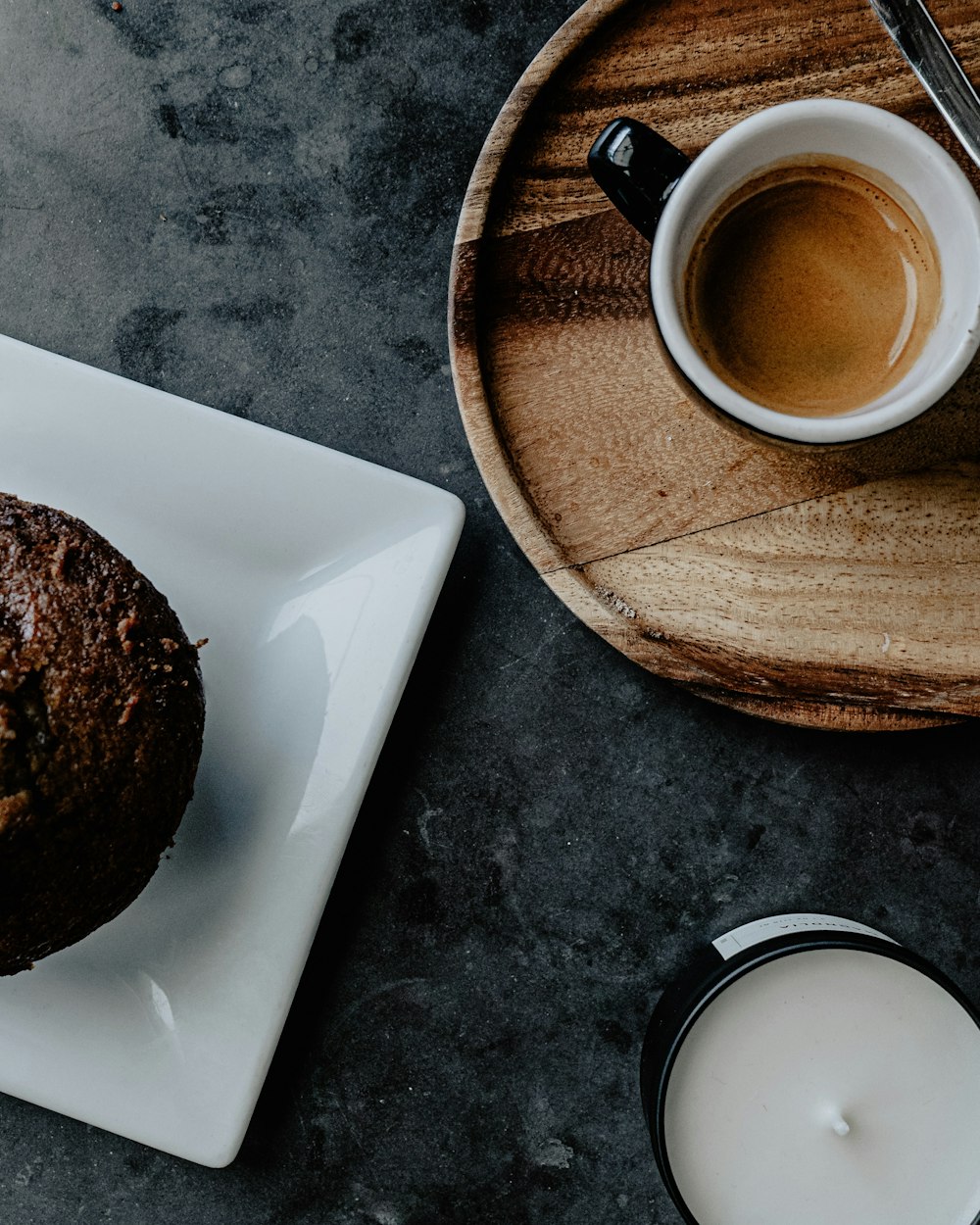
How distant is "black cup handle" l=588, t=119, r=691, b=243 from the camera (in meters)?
0.75

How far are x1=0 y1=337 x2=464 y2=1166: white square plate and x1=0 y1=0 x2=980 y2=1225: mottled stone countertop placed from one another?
0.10 m

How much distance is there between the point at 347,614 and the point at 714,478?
1.24 ft

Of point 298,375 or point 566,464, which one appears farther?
point 298,375

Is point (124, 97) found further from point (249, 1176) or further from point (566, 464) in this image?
point (249, 1176)

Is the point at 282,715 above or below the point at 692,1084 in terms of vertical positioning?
above

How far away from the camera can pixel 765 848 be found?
3.61 feet

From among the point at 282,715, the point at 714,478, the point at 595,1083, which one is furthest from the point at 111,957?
the point at 714,478

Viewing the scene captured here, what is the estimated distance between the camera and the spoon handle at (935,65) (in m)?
0.83

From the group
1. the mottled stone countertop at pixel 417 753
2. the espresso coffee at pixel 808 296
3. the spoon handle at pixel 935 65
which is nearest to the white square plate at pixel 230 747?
the mottled stone countertop at pixel 417 753

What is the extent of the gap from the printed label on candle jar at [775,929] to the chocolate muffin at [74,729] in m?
0.56

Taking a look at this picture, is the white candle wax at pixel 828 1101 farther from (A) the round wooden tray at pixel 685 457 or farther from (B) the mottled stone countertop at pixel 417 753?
(A) the round wooden tray at pixel 685 457

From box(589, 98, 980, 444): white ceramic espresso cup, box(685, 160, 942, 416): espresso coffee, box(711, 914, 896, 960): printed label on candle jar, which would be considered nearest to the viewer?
box(589, 98, 980, 444): white ceramic espresso cup

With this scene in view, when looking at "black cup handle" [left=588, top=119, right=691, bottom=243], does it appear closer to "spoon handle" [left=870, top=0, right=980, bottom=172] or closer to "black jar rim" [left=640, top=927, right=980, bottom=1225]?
"spoon handle" [left=870, top=0, right=980, bottom=172]

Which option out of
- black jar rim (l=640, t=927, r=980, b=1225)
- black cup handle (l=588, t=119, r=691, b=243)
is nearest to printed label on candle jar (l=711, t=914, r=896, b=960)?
black jar rim (l=640, t=927, r=980, b=1225)
